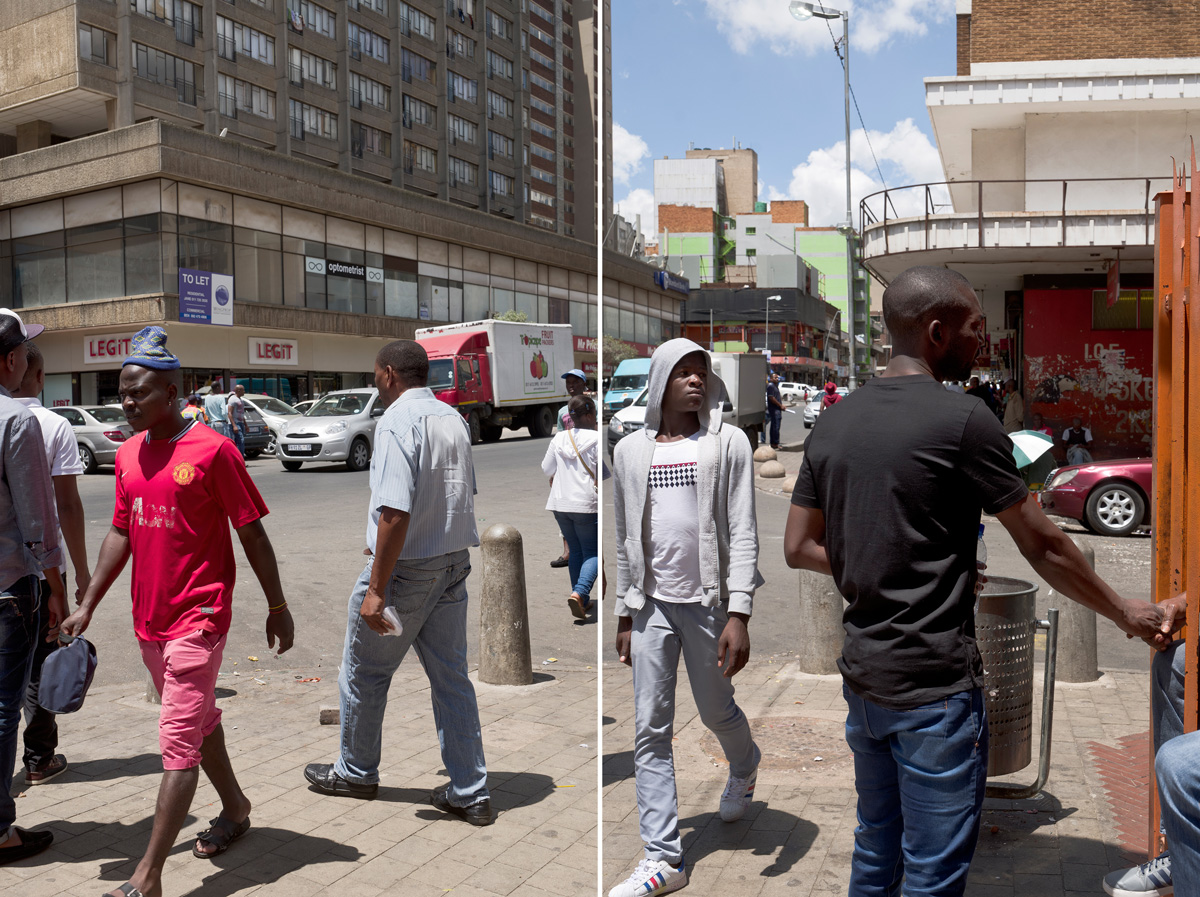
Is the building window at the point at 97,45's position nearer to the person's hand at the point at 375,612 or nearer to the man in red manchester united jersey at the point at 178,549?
the man in red manchester united jersey at the point at 178,549

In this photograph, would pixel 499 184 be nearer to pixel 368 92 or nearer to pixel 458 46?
pixel 458 46

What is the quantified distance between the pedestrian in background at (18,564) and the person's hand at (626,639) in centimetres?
217

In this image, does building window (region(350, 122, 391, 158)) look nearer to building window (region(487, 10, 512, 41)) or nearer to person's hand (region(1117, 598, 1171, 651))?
building window (region(487, 10, 512, 41))

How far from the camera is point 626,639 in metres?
3.97

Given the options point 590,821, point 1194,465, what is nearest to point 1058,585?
point 1194,465

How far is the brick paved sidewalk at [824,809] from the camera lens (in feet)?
12.3

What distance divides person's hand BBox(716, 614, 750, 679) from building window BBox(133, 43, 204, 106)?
4490cm

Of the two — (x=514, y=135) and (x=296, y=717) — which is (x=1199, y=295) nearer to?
(x=296, y=717)

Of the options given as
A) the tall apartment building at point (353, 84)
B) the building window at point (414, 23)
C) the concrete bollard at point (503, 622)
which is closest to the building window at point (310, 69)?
the tall apartment building at point (353, 84)

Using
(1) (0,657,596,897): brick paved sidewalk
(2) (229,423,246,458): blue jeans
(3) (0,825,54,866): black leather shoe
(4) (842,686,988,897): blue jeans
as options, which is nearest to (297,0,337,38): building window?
(2) (229,423,246,458): blue jeans

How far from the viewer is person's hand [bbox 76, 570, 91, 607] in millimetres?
4109

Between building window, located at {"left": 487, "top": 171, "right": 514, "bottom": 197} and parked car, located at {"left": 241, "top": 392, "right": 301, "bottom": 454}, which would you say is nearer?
parked car, located at {"left": 241, "top": 392, "right": 301, "bottom": 454}

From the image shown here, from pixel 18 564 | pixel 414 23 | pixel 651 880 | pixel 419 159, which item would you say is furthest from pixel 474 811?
pixel 414 23

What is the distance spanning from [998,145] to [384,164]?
1699 inches
